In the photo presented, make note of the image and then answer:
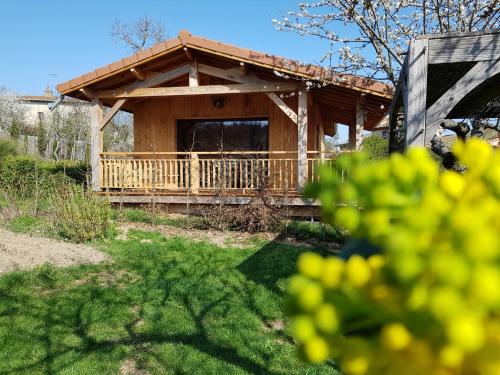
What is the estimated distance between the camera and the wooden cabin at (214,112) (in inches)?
Result: 417

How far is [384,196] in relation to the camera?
0.35 metres

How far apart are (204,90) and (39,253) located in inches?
239

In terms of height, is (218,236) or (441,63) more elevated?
(441,63)

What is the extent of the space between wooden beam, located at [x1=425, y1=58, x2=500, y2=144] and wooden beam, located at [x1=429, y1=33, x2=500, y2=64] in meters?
0.07

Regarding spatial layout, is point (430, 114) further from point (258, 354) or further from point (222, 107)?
point (222, 107)

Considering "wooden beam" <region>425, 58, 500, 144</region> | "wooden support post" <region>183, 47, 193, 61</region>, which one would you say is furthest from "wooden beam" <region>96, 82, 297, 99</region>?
"wooden beam" <region>425, 58, 500, 144</region>

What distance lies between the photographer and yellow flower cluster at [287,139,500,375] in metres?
0.29

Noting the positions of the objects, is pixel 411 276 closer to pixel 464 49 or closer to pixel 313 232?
pixel 464 49

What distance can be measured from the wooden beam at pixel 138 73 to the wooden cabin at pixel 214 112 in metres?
0.03

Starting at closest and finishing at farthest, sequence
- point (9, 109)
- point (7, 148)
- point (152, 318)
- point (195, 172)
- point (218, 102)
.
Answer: point (152, 318), point (195, 172), point (218, 102), point (7, 148), point (9, 109)

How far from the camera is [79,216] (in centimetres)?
814

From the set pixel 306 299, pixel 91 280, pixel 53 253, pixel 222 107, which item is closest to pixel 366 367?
pixel 306 299

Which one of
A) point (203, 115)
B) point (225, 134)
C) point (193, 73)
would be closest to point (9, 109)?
point (203, 115)

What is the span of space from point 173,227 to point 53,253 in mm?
3295
